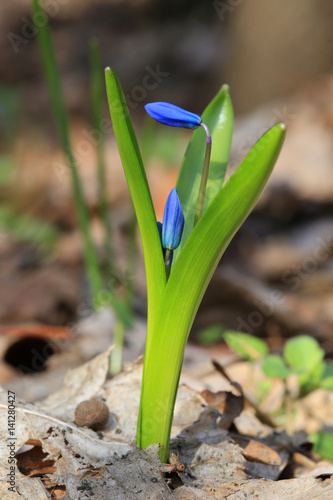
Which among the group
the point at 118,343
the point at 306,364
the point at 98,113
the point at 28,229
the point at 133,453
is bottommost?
the point at 28,229

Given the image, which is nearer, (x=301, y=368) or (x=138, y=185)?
(x=138, y=185)

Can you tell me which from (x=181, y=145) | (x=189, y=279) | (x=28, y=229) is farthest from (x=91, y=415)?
(x=181, y=145)

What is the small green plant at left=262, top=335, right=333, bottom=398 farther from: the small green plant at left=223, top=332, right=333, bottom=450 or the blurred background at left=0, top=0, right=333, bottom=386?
the blurred background at left=0, top=0, right=333, bottom=386

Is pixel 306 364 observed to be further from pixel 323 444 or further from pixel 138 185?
pixel 138 185

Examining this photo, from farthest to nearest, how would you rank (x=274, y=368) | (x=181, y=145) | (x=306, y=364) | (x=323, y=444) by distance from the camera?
(x=181, y=145) < (x=306, y=364) < (x=274, y=368) < (x=323, y=444)

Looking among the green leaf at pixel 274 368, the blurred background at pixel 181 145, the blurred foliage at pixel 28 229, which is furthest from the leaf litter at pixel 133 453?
the blurred foliage at pixel 28 229

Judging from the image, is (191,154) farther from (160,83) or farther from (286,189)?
(160,83)

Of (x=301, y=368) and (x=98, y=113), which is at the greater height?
(x=98, y=113)
